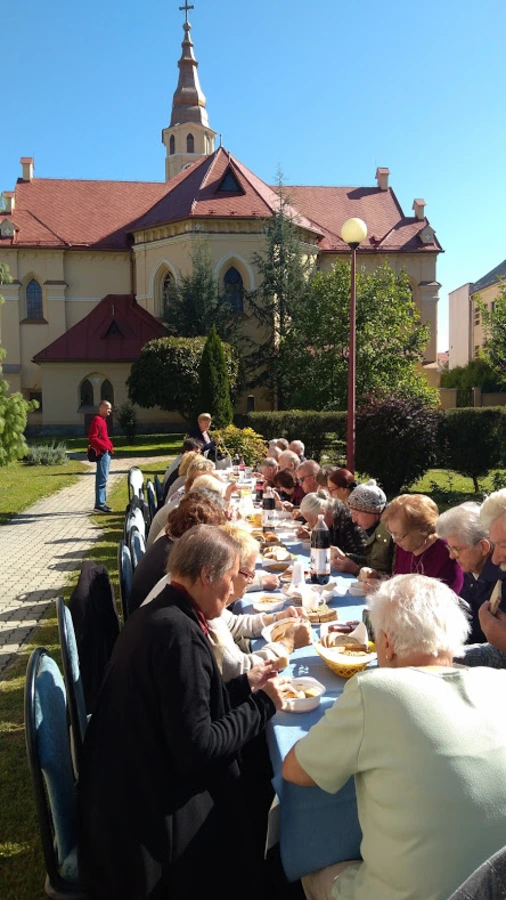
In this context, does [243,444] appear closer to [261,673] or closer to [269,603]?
[269,603]

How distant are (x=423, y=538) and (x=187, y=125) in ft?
165

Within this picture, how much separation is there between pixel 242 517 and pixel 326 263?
31.6 meters

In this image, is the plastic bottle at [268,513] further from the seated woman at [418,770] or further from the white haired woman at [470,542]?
the seated woman at [418,770]

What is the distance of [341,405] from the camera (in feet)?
74.7

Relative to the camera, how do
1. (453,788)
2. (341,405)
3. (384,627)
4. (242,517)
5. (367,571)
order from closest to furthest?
(453,788) → (384,627) → (367,571) → (242,517) → (341,405)

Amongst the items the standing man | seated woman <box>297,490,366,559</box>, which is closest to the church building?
the standing man

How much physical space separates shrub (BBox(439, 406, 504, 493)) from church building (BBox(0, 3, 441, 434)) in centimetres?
1792

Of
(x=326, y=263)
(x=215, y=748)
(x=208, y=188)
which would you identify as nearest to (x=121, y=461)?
(x=208, y=188)

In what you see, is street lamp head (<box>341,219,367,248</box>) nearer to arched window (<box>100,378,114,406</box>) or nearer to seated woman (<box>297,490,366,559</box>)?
seated woman (<box>297,490,366,559</box>)

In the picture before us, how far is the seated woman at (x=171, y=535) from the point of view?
419cm

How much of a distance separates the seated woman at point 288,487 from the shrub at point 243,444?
5.43 meters

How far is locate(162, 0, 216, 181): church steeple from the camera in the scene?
4897 cm

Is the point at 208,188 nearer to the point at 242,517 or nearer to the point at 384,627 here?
the point at 242,517

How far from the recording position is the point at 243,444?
580 inches
